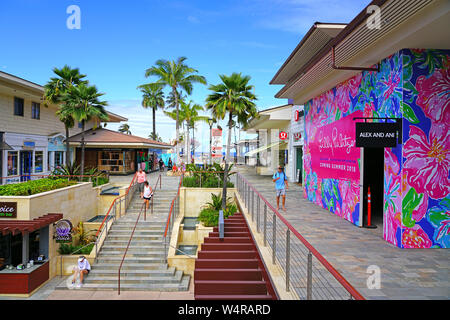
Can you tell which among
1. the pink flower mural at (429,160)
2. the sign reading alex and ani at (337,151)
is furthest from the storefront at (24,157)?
the pink flower mural at (429,160)

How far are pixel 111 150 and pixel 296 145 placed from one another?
17.3 meters

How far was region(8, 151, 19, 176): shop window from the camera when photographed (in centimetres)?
1970

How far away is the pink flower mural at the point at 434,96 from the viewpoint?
23.1ft

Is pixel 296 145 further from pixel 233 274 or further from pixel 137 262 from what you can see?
pixel 233 274

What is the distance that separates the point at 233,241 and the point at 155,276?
12.2 ft

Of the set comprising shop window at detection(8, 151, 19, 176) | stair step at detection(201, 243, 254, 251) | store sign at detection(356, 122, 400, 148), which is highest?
store sign at detection(356, 122, 400, 148)

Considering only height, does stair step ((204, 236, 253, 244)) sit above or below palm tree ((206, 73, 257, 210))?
below

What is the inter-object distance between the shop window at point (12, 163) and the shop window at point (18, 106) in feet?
8.74

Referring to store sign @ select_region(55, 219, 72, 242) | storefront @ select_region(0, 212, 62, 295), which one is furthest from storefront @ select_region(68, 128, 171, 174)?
storefront @ select_region(0, 212, 62, 295)

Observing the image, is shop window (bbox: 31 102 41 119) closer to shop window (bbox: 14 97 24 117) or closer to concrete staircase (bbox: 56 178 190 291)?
shop window (bbox: 14 97 24 117)

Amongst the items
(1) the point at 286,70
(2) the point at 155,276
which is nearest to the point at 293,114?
(1) the point at 286,70

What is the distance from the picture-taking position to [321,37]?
40.3 feet
